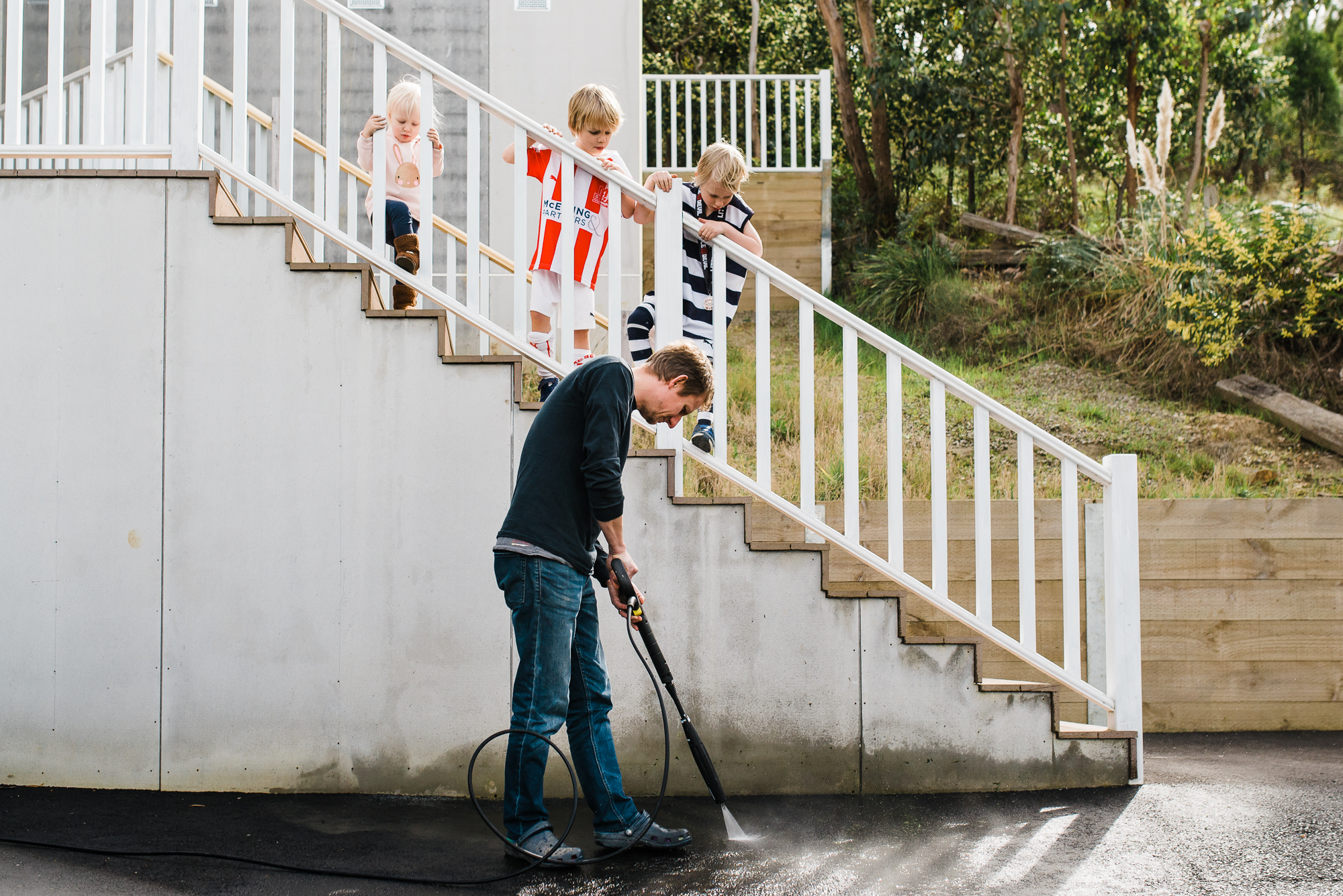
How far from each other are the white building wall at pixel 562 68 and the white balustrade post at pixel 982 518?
3607 millimetres

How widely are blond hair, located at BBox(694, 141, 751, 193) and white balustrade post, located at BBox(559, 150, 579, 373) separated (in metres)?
0.50

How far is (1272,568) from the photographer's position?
4.63m

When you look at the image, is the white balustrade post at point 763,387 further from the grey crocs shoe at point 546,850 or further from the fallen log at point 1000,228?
the fallen log at point 1000,228

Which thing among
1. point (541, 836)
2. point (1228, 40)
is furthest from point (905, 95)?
point (541, 836)

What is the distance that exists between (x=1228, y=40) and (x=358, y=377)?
10926 mm

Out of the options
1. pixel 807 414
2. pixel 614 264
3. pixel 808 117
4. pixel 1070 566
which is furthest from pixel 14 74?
pixel 808 117

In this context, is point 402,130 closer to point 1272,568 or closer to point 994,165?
point 1272,568

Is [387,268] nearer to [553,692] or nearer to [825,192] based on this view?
[553,692]

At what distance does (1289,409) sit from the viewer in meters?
6.06

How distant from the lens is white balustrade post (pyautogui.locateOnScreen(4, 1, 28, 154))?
3576mm

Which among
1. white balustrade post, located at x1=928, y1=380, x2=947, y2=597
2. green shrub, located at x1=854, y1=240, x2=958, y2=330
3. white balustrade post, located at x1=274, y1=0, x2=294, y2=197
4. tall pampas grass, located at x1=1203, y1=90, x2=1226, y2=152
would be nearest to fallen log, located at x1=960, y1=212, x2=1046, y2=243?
green shrub, located at x1=854, y1=240, x2=958, y2=330

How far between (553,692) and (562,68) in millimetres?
5398

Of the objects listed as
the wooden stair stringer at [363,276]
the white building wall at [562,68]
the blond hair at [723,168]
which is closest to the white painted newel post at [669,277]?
the blond hair at [723,168]

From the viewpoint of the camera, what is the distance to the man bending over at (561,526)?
2.72 meters
